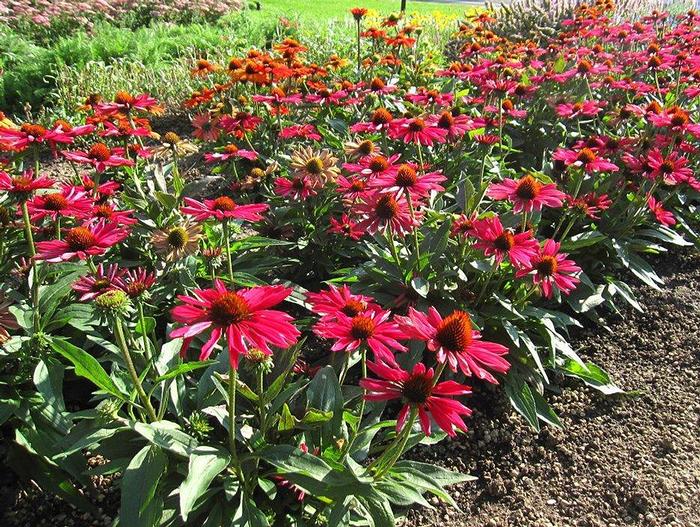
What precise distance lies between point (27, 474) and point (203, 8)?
9423 millimetres

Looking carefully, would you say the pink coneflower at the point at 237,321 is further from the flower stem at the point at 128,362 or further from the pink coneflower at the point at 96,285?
the pink coneflower at the point at 96,285

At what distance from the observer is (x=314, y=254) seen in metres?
2.93

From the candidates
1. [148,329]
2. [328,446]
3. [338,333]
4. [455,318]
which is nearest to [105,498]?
[148,329]

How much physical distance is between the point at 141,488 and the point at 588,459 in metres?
1.69

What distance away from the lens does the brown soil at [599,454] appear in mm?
2053

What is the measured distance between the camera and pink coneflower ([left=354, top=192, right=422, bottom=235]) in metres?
2.11


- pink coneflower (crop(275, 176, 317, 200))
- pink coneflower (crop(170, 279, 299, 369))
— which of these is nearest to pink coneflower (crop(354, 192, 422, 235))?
pink coneflower (crop(275, 176, 317, 200))

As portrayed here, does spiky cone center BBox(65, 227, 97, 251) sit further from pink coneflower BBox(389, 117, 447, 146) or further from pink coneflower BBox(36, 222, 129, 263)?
pink coneflower BBox(389, 117, 447, 146)

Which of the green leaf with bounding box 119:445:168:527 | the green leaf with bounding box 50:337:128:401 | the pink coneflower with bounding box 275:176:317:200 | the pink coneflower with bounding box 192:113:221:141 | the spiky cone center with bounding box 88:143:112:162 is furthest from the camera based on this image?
the pink coneflower with bounding box 192:113:221:141

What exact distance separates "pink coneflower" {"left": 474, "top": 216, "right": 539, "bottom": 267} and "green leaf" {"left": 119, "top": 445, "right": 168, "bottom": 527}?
1.26 m

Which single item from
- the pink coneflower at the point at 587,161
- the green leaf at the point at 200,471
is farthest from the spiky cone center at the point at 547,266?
the green leaf at the point at 200,471

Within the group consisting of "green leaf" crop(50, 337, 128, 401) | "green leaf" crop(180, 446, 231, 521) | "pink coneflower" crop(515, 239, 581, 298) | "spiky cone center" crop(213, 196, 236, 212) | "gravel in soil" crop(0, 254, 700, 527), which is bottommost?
"gravel in soil" crop(0, 254, 700, 527)

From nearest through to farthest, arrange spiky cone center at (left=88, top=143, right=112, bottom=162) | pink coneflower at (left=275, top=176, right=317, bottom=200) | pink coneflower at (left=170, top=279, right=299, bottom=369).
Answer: pink coneflower at (left=170, top=279, right=299, bottom=369) < spiky cone center at (left=88, top=143, right=112, bottom=162) < pink coneflower at (left=275, top=176, right=317, bottom=200)

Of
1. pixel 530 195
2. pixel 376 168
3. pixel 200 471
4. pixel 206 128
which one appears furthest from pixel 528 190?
pixel 206 128
